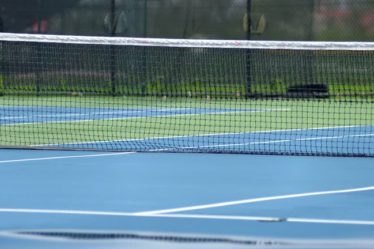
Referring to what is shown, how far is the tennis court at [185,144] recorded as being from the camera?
5.41 meters

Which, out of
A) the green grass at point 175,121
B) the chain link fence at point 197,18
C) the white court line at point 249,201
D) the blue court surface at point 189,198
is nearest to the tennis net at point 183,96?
the green grass at point 175,121

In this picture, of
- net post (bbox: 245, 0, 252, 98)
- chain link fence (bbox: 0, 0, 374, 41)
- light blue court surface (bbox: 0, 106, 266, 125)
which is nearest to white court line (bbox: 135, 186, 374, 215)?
light blue court surface (bbox: 0, 106, 266, 125)

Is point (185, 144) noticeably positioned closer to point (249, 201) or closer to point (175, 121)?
point (175, 121)

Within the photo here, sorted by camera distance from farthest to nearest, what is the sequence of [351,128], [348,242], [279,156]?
[351,128] < [279,156] < [348,242]

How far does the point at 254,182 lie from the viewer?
705cm

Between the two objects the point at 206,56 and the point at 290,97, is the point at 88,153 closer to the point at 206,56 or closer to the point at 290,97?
the point at 290,97

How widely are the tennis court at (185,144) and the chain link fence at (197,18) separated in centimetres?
76

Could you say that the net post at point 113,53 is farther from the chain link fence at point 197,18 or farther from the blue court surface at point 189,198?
→ the blue court surface at point 189,198

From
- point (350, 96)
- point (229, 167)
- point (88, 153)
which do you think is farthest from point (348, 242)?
point (350, 96)

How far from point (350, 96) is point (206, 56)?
2.98m

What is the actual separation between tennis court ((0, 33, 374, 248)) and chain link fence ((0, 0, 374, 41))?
76 cm

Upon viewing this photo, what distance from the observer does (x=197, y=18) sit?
17.8 meters

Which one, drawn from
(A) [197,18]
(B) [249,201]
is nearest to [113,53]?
(A) [197,18]

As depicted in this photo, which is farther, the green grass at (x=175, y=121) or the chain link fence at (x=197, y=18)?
the chain link fence at (x=197, y=18)
